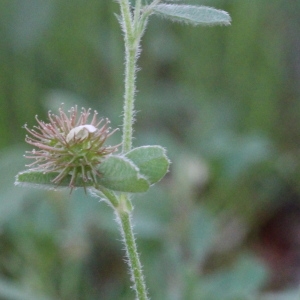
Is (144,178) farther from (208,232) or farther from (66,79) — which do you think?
(66,79)

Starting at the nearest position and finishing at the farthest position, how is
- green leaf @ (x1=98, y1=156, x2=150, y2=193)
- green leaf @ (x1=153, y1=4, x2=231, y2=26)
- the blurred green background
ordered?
green leaf @ (x1=98, y1=156, x2=150, y2=193)
green leaf @ (x1=153, y1=4, x2=231, y2=26)
the blurred green background

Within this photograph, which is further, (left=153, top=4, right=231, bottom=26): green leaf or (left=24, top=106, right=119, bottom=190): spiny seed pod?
(left=153, top=4, right=231, bottom=26): green leaf

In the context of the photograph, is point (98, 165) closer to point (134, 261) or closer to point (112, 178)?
point (112, 178)

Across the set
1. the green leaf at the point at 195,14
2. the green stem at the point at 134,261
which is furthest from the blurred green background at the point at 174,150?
the green leaf at the point at 195,14

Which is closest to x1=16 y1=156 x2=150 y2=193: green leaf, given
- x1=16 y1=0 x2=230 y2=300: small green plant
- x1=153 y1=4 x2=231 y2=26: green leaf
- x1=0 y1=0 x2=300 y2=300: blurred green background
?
x1=16 y1=0 x2=230 y2=300: small green plant

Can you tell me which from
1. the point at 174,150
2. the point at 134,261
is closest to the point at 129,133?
the point at 134,261

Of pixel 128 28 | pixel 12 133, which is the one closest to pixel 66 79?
pixel 12 133

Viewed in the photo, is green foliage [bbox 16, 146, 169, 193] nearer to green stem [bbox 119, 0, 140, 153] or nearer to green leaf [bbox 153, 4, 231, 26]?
green stem [bbox 119, 0, 140, 153]

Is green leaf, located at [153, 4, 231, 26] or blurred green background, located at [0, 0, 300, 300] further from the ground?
green leaf, located at [153, 4, 231, 26]
